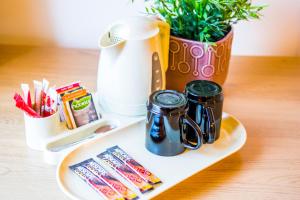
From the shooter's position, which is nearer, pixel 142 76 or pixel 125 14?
pixel 142 76

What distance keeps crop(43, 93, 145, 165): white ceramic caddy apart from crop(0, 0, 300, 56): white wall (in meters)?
0.41

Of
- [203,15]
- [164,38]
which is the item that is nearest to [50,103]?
[164,38]

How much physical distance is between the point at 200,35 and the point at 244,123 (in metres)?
0.23

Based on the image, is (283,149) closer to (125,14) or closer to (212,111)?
(212,111)

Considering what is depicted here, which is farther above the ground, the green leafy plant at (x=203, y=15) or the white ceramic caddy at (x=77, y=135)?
the green leafy plant at (x=203, y=15)

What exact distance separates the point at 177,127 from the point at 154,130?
0.15 feet

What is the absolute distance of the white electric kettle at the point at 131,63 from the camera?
38.2 inches

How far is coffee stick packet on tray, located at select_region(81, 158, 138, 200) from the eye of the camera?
79 cm

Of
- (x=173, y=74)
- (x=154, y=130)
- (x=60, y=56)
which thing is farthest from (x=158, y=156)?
(x=60, y=56)

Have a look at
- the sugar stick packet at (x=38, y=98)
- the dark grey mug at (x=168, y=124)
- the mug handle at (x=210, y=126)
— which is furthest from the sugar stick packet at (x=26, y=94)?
the mug handle at (x=210, y=126)

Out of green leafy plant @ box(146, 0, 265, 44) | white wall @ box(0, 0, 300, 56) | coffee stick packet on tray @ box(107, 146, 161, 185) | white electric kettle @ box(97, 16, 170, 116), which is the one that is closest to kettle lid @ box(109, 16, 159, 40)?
white electric kettle @ box(97, 16, 170, 116)

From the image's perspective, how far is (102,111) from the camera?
1.04 metres

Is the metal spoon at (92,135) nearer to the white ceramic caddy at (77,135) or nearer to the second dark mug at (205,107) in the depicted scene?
the white ceramic caddy at (77,135)

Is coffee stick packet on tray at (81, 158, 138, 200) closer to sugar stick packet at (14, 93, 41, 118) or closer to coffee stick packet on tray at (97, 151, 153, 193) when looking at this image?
coffee stick packet on tray at (97, 151, 153, 193)
